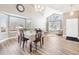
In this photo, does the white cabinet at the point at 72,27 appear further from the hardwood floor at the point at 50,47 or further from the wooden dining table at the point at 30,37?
the wooden dining table at the point at 30,37

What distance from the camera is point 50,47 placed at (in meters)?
2.38

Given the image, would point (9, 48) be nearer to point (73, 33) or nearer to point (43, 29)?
point (43, 29)

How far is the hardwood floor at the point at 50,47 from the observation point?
234 centimetres

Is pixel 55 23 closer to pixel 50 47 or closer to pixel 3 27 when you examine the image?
pixel 50 47

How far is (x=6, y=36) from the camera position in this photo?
7.49 feet

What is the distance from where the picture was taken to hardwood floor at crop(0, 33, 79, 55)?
2.34 m

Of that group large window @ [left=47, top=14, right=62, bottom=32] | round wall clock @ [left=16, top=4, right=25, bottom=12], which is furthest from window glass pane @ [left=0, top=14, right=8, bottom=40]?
Answer: large window @ [left=47, top=14, right=62, bottom=32]

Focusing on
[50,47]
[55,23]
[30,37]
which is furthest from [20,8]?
[50,47]

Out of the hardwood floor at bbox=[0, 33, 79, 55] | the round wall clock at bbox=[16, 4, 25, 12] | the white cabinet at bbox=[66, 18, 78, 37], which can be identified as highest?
the round wall clock at bbox=[16, 4, 25, 12]

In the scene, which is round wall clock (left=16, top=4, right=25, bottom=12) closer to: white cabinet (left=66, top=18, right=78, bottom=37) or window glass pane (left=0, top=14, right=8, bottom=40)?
window glass pane (left=0, top=14, right=8, bottom=40)

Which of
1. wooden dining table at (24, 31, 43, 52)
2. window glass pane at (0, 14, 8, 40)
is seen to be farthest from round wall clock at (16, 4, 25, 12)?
wooden dining table at (24, 31, 43, 52)

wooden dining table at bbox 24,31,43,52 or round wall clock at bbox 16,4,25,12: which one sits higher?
round wall clock at bbox 16,4,25,12

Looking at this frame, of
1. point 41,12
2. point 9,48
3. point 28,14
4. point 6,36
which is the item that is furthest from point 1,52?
point 41,12
